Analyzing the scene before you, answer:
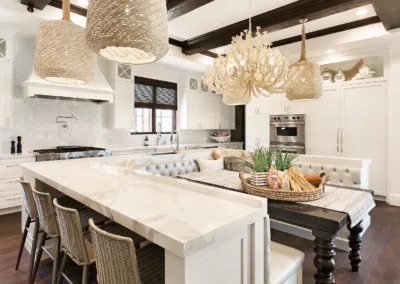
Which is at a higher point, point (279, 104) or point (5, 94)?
point (279, 104)

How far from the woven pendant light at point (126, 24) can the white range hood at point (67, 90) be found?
2.88 m

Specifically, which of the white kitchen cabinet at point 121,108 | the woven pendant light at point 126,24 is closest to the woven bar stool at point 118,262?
the woven pendant light at point 126,24

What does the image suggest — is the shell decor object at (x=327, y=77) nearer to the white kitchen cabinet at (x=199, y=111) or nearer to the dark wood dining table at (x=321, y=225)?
the white kitchen cabinet at (x=199, y=111)

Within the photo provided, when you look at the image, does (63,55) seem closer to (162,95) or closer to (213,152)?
(213,152)

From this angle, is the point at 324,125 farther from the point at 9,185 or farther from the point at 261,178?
the point at 9,185

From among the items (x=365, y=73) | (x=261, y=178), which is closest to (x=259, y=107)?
(x=365, y=73)

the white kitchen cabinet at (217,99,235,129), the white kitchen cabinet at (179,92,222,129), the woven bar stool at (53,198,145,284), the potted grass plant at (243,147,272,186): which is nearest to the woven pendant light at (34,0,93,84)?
the woven bar stool at (53,198,145,284)

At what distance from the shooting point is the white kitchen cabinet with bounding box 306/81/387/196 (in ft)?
15.3

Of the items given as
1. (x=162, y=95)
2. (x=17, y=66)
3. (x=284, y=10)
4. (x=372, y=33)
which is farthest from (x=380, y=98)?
(x=17, y=66)

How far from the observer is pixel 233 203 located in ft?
4.20

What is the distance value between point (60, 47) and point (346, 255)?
335 cm

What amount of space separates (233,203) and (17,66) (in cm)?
487

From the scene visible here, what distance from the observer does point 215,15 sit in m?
3.95

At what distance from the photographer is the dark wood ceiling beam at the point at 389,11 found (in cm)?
306
